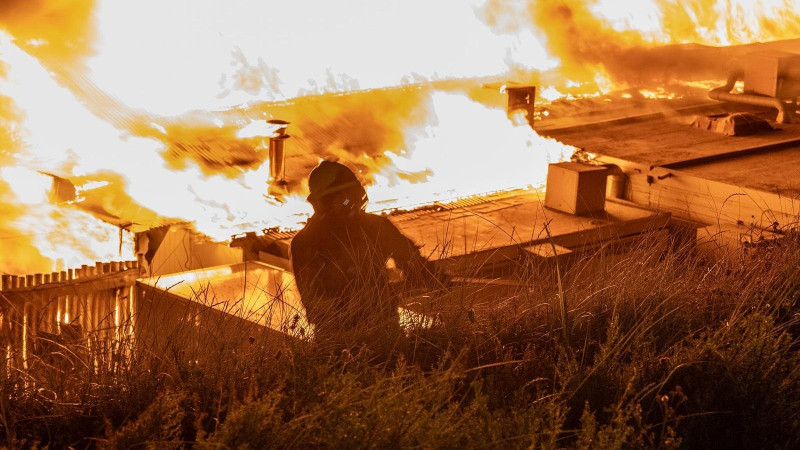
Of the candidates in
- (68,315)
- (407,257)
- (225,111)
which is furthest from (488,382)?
(225,111)

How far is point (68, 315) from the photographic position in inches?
245

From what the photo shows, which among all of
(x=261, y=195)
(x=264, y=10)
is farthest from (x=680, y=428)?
(x=264, y=10)

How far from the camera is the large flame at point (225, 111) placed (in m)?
8.11

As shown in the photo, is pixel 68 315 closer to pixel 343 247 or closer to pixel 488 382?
pixel 343 247

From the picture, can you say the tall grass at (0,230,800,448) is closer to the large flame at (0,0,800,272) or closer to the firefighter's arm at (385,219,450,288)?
the firefighter's arm at (385,219,450,288)

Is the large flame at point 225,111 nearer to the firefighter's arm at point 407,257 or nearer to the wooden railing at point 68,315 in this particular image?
the wooden railing at point 68,315

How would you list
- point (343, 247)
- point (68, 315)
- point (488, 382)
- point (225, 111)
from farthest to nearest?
point (225, 111) < point (68, 315) < point (343, 247) < point (488, 382)

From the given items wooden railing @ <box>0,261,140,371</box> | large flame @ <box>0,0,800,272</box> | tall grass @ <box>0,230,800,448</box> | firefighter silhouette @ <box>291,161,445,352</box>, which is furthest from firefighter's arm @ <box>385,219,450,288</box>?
large flame @ <box>0,0,800,272</box>

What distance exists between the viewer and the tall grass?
288 cm

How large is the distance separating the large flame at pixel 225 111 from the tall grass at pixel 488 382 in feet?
14.1

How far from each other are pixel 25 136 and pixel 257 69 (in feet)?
9.45

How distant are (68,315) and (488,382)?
141 inches

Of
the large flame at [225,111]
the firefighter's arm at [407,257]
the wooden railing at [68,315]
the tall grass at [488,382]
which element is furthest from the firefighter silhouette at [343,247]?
the large flame at [225,111]

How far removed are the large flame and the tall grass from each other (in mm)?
4309
